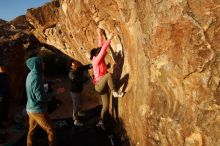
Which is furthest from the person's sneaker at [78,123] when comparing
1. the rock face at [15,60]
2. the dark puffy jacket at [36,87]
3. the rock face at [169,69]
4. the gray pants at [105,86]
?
the rock face at [15,60]

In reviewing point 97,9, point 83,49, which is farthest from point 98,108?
point 97,9

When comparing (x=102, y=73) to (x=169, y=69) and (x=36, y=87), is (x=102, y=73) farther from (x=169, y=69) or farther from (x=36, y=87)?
(x=169, y=69)

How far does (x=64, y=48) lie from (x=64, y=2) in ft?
12.2

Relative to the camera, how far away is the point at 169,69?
20.8 feet

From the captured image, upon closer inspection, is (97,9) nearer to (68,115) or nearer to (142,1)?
(142,1)

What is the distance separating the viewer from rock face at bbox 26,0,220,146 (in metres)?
5.82

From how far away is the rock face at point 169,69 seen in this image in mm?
5820

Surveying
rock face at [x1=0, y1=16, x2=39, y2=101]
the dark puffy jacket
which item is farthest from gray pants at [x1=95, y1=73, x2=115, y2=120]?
rock face at [x1=0, y1=16, x2=39, y2=101]

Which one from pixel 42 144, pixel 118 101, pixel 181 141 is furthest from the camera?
pixel 42 144

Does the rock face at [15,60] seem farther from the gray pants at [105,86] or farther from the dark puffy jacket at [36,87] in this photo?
the dark puffy jacket at [36,87]

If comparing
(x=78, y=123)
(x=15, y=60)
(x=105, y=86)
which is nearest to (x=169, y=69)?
(x=105, y=86)

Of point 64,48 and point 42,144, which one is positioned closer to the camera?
point 42,144

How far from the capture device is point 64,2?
1233 cm

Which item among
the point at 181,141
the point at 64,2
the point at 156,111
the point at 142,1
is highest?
the point at 64,2
